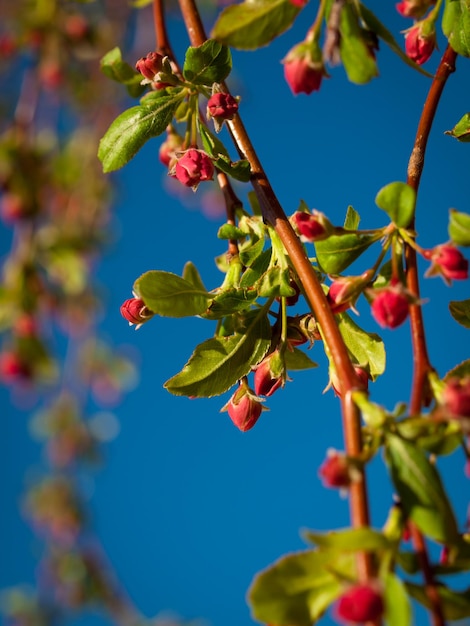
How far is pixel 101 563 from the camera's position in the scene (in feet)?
9.06

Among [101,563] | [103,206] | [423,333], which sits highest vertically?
[103,206]

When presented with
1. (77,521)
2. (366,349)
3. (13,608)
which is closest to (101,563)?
(77,521)

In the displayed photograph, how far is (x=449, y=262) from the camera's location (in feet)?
1.65

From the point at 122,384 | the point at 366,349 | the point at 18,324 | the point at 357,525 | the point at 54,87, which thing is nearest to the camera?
the point at 357,525

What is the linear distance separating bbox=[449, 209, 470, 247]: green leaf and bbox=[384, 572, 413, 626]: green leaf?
0.24 metres

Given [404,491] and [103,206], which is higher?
[103,206]

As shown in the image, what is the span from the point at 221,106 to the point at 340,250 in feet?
0.55

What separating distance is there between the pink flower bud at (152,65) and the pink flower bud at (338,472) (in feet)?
1.37

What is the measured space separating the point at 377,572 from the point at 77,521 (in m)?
2.59

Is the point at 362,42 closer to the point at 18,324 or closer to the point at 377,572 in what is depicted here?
the point at 377,572

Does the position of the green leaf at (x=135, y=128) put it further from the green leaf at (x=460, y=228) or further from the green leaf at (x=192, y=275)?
the green leaf at (x=460, y=228)

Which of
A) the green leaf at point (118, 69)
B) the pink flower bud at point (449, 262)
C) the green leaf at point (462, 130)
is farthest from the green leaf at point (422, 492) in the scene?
the green leaf at point (118, 69)

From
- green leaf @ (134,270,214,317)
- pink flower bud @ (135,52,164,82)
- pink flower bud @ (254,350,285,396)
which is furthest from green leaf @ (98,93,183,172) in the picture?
pink flower bud @ (254,350,285,396)

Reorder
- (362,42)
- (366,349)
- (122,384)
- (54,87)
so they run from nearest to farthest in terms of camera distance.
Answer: (362,42) < (366,349) < (54,87) < (122,384)
